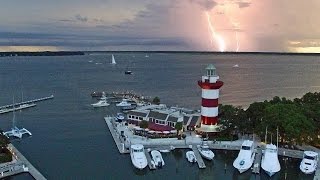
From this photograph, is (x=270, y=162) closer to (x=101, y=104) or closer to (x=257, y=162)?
(x=257, y=162)

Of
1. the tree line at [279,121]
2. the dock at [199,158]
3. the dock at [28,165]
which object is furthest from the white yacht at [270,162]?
the dock at [28,165]

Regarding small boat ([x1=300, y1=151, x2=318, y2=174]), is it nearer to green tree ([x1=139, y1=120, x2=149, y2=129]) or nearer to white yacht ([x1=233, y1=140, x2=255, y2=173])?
white yacht ([x1=233, y1=140, x2=255, y2=173])

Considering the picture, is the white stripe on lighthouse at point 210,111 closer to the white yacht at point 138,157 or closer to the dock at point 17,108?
the white yacht at point 138,157

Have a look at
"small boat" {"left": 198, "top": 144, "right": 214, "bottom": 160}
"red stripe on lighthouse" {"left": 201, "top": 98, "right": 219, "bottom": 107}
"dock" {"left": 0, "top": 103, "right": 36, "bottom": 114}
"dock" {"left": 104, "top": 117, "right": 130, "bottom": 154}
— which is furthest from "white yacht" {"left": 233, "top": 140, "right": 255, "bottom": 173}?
"dock" {"left": 0, "top": 103, "right": 36, "bottom": 114}

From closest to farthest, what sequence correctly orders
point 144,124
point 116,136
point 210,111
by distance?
point 116,136, point 210,111, point 144,124

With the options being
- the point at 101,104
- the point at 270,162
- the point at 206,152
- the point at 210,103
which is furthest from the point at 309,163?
the point at 101,104

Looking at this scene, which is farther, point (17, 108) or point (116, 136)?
point (17, 108)

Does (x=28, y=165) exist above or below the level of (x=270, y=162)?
below

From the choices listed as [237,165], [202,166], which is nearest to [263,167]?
[237,165]
